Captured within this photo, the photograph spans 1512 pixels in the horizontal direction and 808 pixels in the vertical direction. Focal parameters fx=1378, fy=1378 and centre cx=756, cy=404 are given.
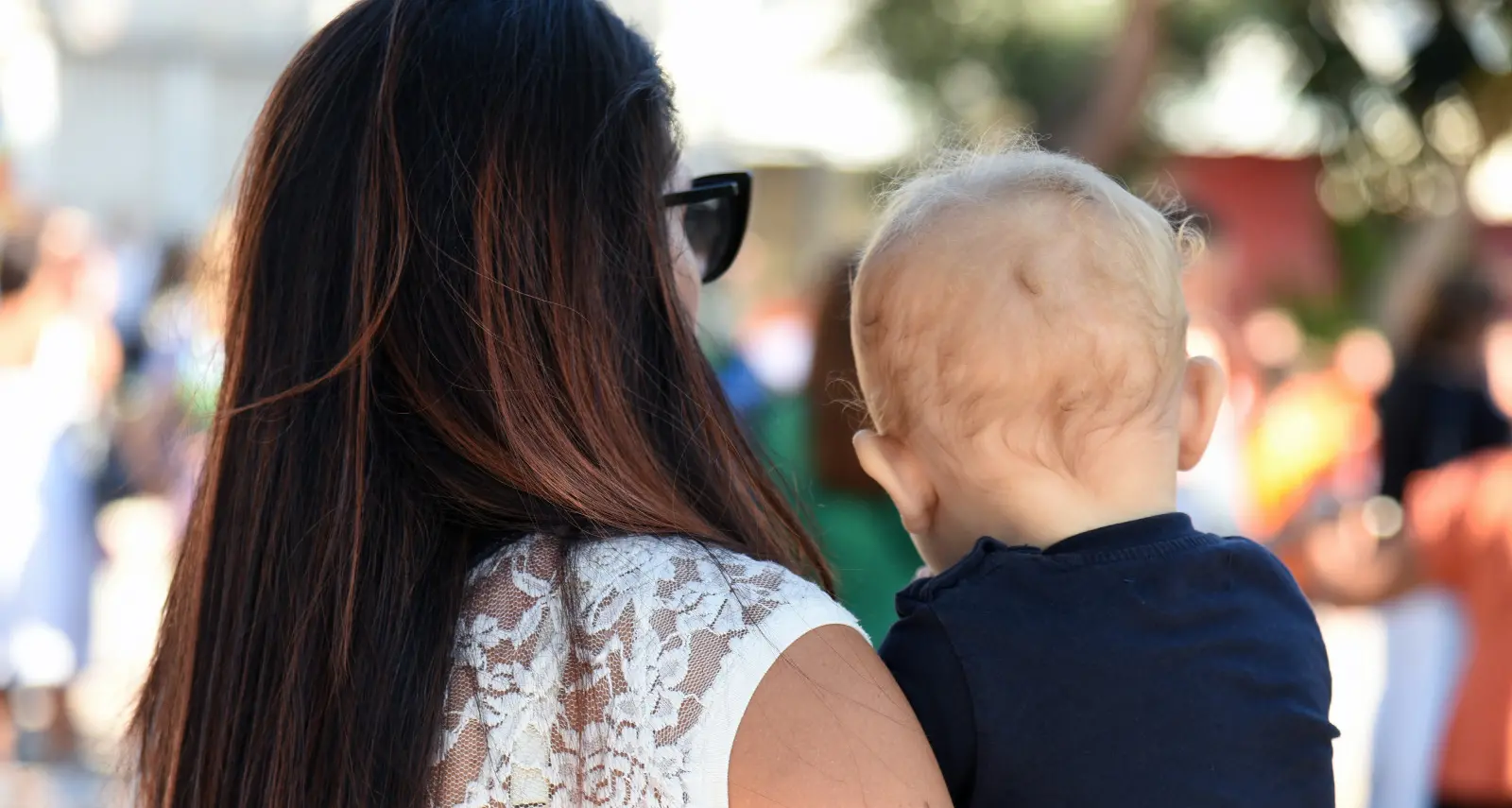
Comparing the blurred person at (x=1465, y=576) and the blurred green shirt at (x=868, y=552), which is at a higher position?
the blurred green shirt at (x=868, y=552)

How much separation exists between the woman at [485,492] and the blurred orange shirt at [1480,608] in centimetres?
334

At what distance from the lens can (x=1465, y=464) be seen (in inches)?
158

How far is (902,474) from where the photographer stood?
4.34 feet

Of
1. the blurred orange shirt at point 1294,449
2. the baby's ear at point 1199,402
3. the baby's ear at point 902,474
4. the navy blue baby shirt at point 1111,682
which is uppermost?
the baby's ear at point 1199,402

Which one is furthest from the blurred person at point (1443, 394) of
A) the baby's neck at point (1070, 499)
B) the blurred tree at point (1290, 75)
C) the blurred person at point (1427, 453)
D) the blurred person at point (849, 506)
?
the baby's neck at point (1070, 499)

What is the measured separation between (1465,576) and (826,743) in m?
3.57

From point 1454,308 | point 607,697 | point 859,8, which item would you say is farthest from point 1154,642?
point 859,8

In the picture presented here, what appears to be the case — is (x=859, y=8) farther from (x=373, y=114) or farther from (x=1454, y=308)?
(x=373, y=114)

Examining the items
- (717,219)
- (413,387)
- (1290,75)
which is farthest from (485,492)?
(1290,75)

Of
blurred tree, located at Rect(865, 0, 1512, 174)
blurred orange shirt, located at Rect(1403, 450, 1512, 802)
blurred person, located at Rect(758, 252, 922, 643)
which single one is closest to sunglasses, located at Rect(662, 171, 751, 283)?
blurred person, located at Rect(758, 252, 922, 643)

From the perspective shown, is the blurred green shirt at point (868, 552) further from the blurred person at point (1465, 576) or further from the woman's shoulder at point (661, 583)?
the woman's shoulder at point (661, 583)

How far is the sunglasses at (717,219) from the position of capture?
1350 millimetres

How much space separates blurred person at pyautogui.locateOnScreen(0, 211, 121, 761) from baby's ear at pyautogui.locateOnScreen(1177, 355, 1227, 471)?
508cm

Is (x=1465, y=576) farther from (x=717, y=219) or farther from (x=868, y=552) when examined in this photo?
(x=717, y=219)
